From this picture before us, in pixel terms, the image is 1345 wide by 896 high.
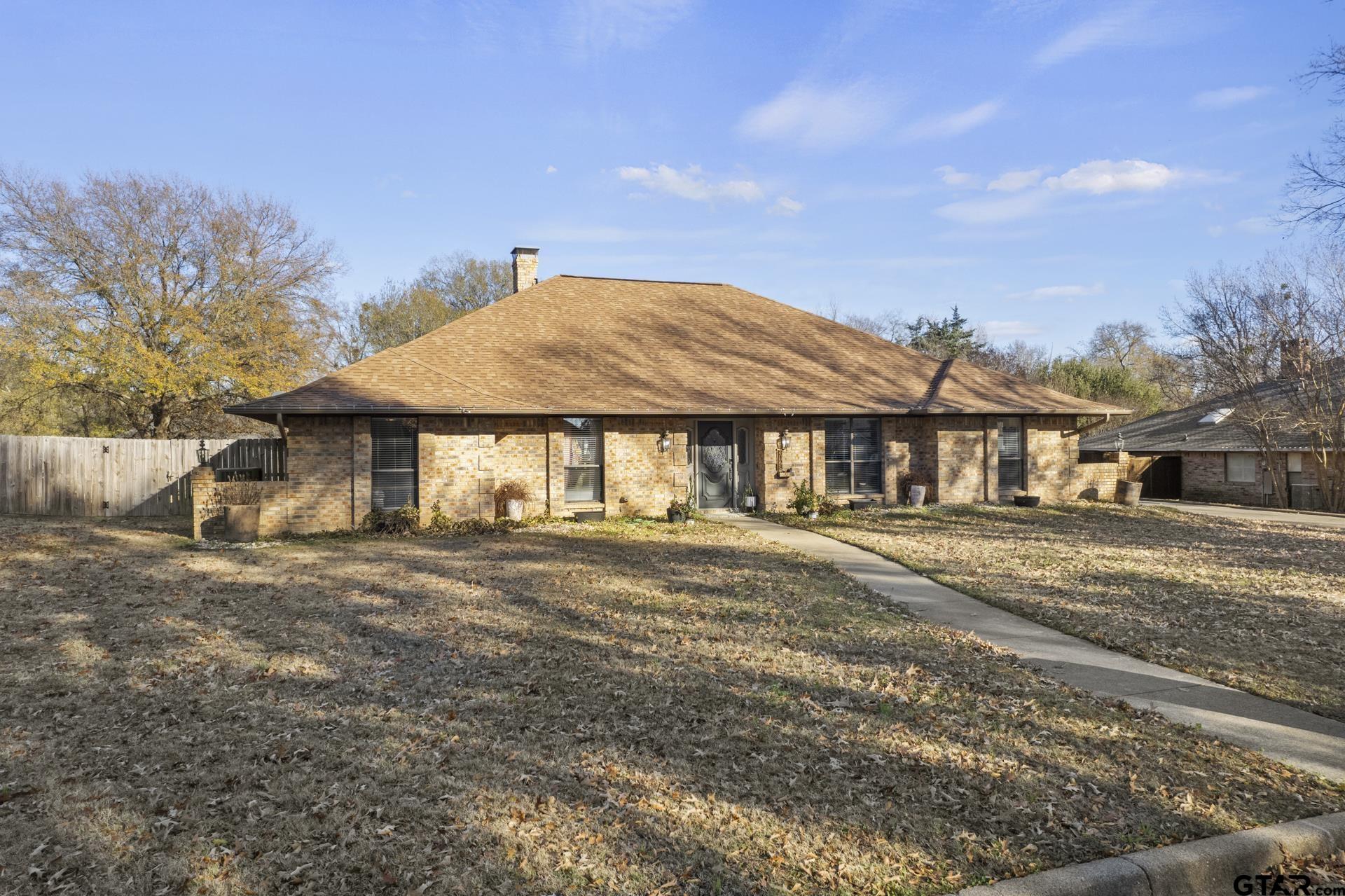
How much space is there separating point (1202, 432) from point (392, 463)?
27791 mm

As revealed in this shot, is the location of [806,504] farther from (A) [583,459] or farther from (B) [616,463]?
(A) [583,459]

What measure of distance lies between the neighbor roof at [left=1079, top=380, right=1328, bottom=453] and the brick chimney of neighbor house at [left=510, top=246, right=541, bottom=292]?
19.8 metres

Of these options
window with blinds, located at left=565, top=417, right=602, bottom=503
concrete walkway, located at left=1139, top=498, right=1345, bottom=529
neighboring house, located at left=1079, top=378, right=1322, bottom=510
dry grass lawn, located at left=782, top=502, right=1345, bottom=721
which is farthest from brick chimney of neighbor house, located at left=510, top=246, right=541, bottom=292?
concrete walkway, located at left=1139, top=498, right=1345, bottom=529

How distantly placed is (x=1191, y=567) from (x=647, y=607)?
8659 millimetres

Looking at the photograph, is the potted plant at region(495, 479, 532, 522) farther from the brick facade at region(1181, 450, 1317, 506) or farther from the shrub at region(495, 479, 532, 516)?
the brick facade at region(1181, 450, 1317, 506)

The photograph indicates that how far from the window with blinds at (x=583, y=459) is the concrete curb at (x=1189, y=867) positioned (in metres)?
13.4

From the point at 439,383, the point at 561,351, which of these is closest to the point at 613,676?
the point at 439,383

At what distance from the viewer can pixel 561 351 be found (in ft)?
58.4

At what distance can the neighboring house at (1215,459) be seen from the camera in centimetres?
2267

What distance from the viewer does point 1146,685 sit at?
5.98 meters

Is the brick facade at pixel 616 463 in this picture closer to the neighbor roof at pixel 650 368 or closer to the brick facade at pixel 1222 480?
the neighbor roof at pixel 650 368

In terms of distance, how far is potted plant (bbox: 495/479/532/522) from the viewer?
15148mm

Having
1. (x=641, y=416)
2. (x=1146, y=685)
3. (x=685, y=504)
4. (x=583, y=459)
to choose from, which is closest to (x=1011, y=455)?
(x=685, y=504)

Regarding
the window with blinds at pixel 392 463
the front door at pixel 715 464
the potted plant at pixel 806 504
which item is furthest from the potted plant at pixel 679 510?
the window with blinds at pixel 392 463
